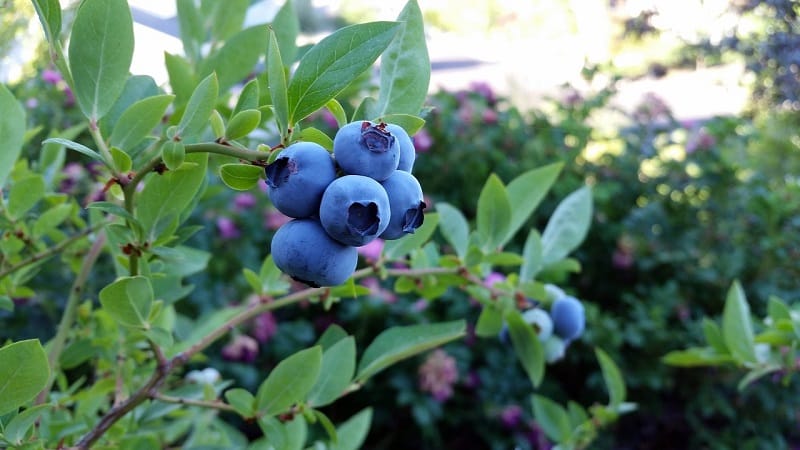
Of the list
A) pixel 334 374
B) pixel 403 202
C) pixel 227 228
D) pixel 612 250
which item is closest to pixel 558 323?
pixel 334 374

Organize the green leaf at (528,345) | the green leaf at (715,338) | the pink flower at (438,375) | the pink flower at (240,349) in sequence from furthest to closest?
1. the pink flower at (438,375)
2. the pink flower at (240,349)
3. the green leaf at (715,338)
4. the green leaf at (528,345)

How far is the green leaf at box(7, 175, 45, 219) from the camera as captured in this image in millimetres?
681

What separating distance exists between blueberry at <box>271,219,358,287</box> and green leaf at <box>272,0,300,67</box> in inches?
12.6

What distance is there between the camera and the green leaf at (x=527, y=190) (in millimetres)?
791

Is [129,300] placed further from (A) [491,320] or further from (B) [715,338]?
(B) [715,338]

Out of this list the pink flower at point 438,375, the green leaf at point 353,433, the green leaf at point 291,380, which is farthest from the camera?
the pink flower at point 438,375

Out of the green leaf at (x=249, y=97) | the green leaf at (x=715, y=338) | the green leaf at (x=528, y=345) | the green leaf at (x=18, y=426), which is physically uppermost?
the green leaf at (x=249, y=97)

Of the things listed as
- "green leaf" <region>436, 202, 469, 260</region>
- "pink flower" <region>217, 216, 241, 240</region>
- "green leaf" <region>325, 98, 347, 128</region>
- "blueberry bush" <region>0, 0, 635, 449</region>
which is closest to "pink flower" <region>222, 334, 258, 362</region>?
"pink flower" <region>217, 216, 241, 240</region>

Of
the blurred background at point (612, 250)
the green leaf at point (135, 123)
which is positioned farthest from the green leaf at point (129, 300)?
the blurred background at point (612, 250)

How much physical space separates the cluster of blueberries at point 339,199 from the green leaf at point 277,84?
0.03m

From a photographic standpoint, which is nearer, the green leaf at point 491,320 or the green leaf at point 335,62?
the green leaf at point 335,62

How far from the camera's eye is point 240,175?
0.45 meters

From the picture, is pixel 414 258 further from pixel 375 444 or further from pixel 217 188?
pixel 375 444

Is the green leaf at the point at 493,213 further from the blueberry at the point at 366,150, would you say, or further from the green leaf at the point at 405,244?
the blueberry at the point at 366,150
